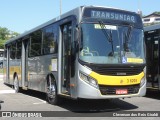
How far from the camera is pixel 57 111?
36.7ft

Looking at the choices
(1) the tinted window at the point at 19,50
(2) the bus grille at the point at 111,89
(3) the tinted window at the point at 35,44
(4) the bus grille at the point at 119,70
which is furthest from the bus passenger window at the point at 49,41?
(1) the tinted window at the point at 19,50

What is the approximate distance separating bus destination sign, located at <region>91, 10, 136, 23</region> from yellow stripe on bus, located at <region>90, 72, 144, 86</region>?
1785 millimetres

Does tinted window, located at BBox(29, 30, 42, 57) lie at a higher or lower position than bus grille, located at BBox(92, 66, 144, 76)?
higher

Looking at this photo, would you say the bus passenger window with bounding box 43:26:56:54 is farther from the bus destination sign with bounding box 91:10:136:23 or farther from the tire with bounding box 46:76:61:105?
the bus destination sign with bounding box 91:10:136:23

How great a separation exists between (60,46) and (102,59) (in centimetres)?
201

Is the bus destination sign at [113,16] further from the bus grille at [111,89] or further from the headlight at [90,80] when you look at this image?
the bus grille at [111,89]

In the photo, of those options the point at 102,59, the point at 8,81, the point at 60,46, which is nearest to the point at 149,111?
the point at 102,59

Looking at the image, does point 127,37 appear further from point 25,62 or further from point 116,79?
point 25,62

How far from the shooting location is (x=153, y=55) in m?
14.9

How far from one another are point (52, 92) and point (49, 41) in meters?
1.90

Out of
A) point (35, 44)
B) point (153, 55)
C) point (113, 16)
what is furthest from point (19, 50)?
point (113, 16)

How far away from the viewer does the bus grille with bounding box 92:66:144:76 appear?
34.2 ft

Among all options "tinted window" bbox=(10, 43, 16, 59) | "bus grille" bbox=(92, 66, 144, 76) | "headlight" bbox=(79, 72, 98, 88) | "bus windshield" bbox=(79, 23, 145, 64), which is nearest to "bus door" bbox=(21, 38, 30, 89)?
"tinted window" bbox=(10, 43, 16, 59)

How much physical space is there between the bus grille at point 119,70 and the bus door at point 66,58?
1209mm
